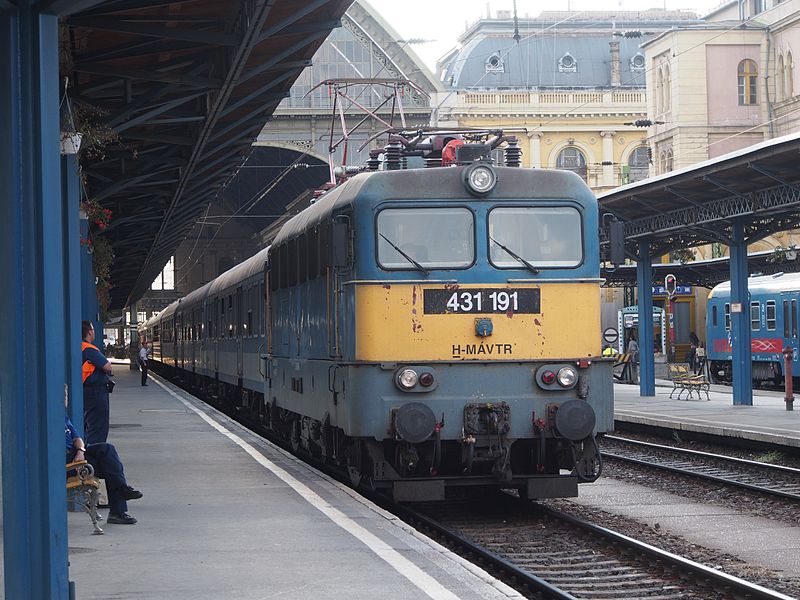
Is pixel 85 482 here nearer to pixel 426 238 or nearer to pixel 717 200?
pixel 426 238

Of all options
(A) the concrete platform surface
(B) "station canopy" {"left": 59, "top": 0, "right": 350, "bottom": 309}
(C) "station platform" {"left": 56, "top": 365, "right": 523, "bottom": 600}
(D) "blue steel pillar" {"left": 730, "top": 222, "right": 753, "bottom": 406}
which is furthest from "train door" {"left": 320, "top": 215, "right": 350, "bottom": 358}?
(D) "blue steel pillar" {"left": 730, "top": 222, "right": 753, "bottom": 406}

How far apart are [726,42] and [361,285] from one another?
53.2m

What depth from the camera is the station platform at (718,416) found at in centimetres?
1930

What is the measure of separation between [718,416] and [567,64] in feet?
196

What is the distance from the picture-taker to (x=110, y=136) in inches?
551

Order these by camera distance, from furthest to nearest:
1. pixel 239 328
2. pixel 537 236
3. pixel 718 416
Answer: pixel 239 328 → pixel 718 416 → pixel 537 236

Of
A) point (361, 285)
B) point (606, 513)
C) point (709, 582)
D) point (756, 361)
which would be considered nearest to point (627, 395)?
point (756, 361)

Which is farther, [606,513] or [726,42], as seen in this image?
[726,42]

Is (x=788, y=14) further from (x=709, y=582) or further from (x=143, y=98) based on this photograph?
(x=709, y=582)

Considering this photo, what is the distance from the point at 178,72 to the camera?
16453mm

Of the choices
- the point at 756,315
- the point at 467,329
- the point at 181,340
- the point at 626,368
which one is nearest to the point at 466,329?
the point at 467,329

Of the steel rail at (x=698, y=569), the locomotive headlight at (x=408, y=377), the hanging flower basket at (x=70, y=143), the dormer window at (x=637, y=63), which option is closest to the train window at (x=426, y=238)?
the locomotive headlight at (x=408, y=377)

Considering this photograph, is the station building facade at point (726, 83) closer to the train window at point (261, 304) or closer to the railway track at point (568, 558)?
the train window at point (261, 304)

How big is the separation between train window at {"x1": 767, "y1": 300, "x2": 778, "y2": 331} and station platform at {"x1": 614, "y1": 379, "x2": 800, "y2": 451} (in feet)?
24.6
